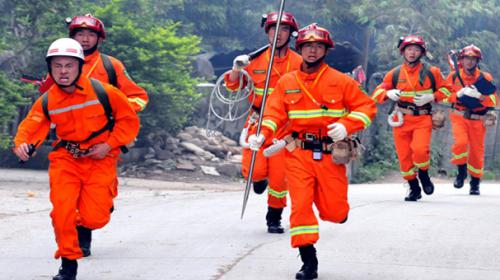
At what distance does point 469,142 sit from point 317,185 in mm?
8695

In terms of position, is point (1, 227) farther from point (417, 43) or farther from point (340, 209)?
point (417, 43)

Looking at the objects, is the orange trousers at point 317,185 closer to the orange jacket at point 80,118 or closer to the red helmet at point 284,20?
the orange jacket at point 80,118

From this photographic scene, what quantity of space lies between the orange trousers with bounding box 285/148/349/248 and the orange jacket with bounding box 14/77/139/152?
133cm

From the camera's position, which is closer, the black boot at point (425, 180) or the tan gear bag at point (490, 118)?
the black boot at point (425, 180)

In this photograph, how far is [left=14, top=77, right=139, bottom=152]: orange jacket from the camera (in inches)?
329

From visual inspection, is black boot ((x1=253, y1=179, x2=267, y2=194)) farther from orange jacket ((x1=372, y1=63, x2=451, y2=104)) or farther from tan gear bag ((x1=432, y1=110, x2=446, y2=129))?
tan gear bag ((x1=432, y1=110, x2=446, y2=129))

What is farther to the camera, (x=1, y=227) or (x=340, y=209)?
(x=1, y=227)

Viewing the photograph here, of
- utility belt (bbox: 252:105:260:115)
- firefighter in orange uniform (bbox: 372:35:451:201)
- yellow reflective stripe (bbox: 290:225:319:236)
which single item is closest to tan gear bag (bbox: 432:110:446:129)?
firefighter in orange uniform (bbox: 372:35:451:201)

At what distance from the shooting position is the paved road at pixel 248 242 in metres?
8.60

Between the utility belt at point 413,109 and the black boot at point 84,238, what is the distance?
6217mm

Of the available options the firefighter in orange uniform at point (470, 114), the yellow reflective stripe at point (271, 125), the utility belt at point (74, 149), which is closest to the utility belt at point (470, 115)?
the firefighter in orange uniform at point (470, 114)

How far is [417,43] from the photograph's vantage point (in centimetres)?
1430

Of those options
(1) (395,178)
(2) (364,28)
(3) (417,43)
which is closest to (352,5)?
(2) (364,28)

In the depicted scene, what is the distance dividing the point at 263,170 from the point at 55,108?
117 inches
